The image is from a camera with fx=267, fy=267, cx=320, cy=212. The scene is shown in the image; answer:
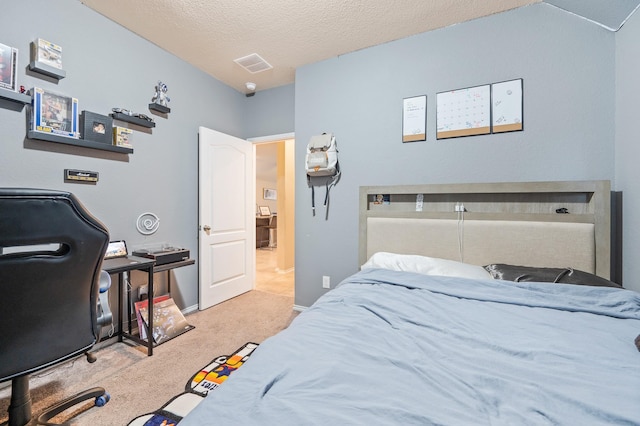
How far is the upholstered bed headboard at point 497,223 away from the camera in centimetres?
180

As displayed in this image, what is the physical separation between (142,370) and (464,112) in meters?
3.12

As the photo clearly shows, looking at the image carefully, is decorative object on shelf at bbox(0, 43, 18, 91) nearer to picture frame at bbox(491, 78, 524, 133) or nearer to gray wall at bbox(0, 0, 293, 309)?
gray wall at bbox(0, 0, 293, 309)

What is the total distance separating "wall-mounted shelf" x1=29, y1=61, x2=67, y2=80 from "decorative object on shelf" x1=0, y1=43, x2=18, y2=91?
8cm

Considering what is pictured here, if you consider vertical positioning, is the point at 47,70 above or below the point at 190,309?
above

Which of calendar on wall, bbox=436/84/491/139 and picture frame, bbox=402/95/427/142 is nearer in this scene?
calendar on wall, bbox=436/84/491/139

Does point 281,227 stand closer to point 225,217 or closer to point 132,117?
point 225,217

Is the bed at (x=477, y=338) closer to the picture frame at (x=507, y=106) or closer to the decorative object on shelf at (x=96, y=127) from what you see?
the picture frame at (x=507, y=106)

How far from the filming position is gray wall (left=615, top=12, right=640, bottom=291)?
5.37 ft

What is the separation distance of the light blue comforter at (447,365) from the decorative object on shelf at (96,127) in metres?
2.22

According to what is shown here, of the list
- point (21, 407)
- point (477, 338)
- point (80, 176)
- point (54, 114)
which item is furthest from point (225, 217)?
point (477, 338)

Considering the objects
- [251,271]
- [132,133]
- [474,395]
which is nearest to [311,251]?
[251,271]

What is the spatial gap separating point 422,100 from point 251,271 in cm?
285

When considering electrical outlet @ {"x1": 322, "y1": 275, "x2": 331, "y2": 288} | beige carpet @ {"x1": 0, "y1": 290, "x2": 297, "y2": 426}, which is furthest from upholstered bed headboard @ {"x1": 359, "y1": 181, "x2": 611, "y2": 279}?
beige carpet @ {"x1": 0, "y1": 290, "x2": 297, "y2": 426}

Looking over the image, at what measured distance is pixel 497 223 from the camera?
79.7 inches
